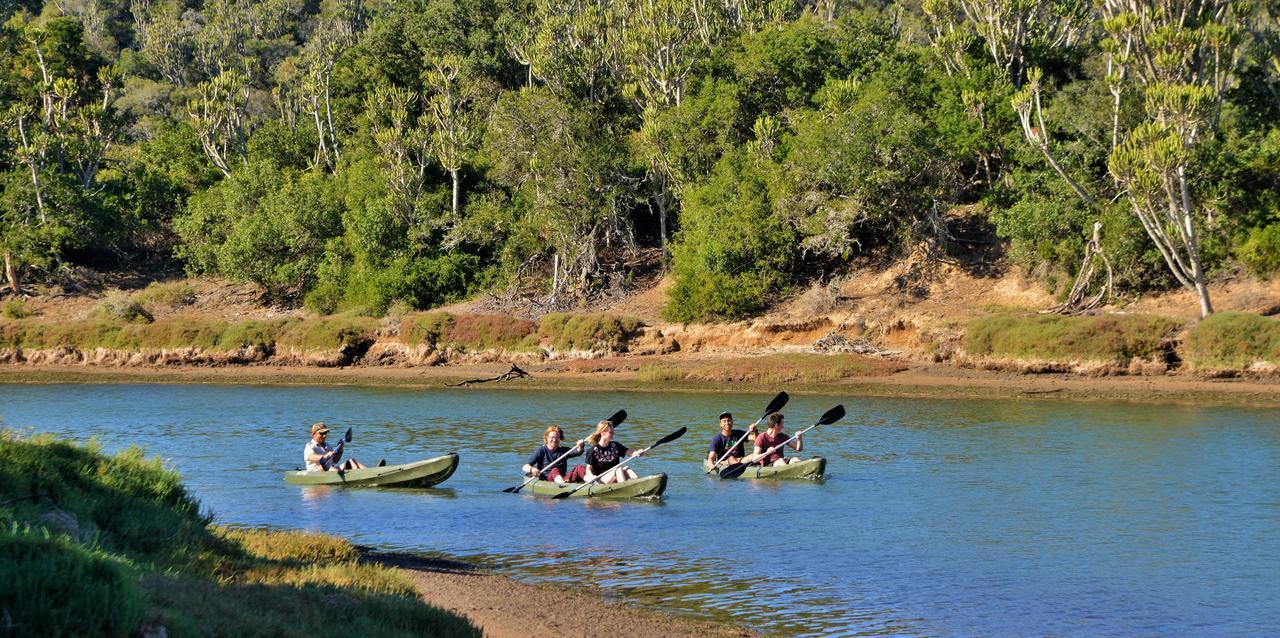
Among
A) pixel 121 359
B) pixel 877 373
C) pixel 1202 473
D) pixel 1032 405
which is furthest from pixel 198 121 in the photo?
pixel 1202 473

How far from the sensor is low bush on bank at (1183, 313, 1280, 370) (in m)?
30.5

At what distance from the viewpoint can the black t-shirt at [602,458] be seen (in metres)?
20.4

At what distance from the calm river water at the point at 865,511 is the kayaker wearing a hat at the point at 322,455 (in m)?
0.62

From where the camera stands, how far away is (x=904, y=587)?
13617 mm

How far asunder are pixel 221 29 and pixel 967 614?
89.1 m

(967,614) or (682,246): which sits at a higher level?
(682,246)

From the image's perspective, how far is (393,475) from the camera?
20.8 meters

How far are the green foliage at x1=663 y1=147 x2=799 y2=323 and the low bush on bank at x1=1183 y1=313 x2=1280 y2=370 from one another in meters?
13.3

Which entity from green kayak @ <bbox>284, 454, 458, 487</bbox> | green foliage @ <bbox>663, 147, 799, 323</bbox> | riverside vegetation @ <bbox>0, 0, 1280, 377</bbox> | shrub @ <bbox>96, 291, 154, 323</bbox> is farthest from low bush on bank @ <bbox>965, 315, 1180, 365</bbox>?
shrub @ <bbox>96, 291, 154, 323</bbox>

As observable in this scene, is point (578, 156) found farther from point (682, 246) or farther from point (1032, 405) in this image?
point (1032, 405)

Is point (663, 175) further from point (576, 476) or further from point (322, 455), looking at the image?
point (576, 476)

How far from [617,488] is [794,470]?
377cm

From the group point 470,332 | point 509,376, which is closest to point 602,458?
point 509,376

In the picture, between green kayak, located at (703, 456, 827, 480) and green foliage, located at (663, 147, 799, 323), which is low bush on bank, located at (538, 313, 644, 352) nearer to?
green foliage, located at (663, 147, 799, 323)
